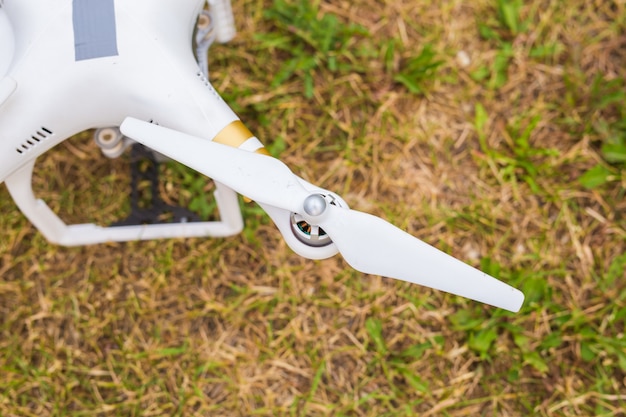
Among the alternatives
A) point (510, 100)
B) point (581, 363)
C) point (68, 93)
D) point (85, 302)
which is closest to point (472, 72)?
point (510, 100)

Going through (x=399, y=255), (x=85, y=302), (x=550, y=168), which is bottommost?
(x=85, y=302)

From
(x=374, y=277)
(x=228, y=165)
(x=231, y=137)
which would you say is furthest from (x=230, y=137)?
(x=374, y=277)

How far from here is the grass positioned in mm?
2398

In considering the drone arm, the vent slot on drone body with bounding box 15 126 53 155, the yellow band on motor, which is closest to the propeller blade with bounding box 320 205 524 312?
the yellow band on motor

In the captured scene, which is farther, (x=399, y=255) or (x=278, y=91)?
(x=278, y=91)

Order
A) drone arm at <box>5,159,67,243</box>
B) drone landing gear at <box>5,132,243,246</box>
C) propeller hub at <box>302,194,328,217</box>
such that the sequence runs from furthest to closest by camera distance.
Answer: drone landing gear at <box>5,132,243,246</box>
drone arm at <box>5,159,67,243</box>
propeller hub at <box>302,194,328,217</box>

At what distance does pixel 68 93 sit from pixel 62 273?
3.21 feet

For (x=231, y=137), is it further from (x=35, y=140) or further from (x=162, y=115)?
(x=35, y=140)

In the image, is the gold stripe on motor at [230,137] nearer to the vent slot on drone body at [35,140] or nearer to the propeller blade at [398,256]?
the propeller blade at [398,256]

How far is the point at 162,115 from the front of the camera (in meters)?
1.85

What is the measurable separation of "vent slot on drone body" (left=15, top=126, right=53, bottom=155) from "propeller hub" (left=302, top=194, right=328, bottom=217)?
88 cm

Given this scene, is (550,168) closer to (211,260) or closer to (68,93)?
(211,260)

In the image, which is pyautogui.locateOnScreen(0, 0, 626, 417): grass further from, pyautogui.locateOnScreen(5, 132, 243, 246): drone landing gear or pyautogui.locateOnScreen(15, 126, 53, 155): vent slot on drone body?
pyautogui.locateOnScreen(15, 126, 53, 155): vent slot on drone body

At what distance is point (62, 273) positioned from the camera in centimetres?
251
